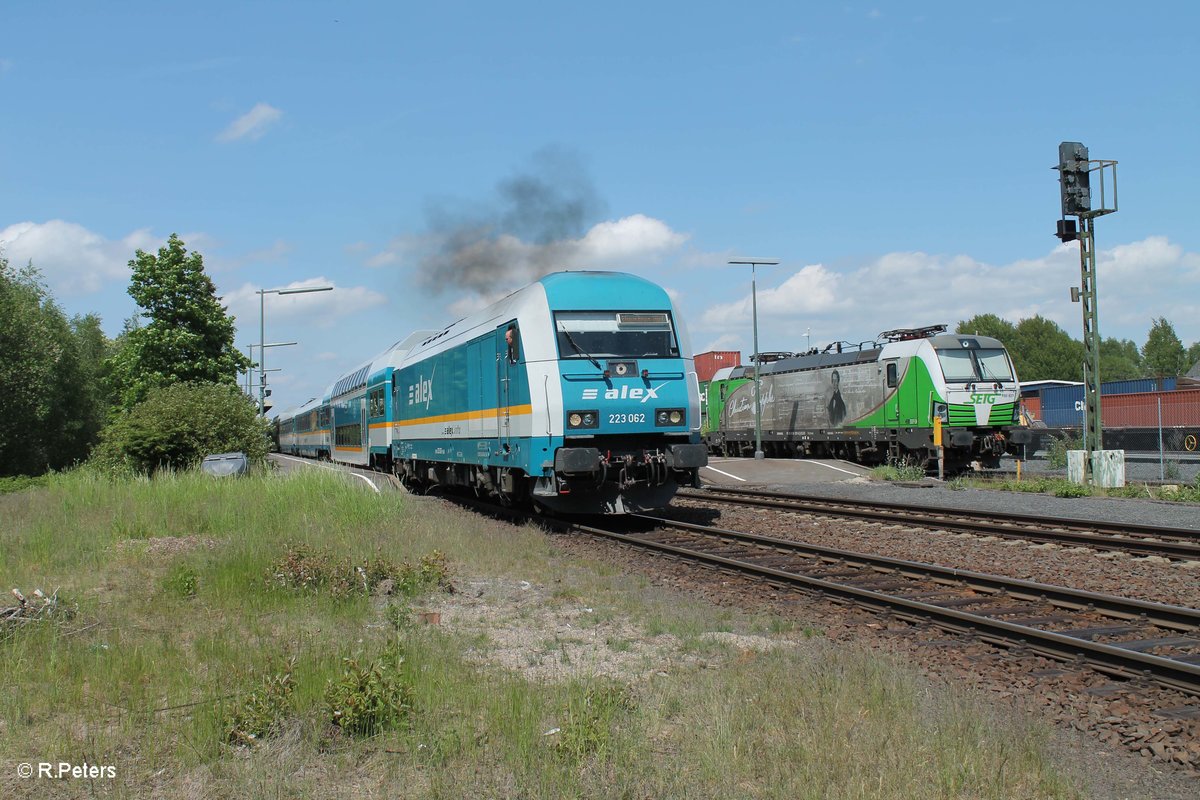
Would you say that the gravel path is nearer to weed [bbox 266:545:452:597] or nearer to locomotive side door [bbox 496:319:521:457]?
locomotive side door [bbox 496:319:521:457]

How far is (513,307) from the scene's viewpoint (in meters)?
14.5

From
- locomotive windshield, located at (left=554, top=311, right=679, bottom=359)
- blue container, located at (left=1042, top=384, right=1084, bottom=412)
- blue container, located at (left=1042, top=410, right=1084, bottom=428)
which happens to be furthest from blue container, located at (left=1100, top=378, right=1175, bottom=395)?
locomotive windshield, located at (left=554, top=311, right=679, bottom=359)

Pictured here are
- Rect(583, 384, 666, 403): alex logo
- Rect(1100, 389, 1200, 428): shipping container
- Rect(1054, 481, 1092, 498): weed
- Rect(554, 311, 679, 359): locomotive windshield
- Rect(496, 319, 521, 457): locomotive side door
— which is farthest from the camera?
Rect(1100, 389, 1200, 428): shipping container

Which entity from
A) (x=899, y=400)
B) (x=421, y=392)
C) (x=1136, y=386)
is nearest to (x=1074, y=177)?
(x=899, y=400)

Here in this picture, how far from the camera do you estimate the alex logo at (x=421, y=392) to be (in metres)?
20.2

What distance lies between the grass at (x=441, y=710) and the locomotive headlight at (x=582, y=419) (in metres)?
4.44

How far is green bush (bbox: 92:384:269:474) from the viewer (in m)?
24.2

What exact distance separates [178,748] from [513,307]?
1028 cm

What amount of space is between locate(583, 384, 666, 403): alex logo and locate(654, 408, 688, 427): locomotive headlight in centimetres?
25

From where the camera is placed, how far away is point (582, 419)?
1347 cm

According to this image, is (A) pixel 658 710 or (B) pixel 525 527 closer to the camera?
(A) pixel 658 710

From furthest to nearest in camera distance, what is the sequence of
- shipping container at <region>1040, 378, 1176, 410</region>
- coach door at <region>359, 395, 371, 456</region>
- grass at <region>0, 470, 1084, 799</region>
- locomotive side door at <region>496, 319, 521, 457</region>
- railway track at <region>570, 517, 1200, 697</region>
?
shipping container at <region>1040, 378, 1176, 410</region>
coach door at <region>359, 395, 371, 456</region>
locomotive side door at <region>496, 319, 521, 457</region>
railway track at <region>570, 517, 1200, 697</region>
grass at <region>0, 470, 1084, 799</region>

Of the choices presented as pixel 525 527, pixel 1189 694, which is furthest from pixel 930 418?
pixel 1189 694

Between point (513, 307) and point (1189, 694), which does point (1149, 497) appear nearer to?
point (513, 307)
